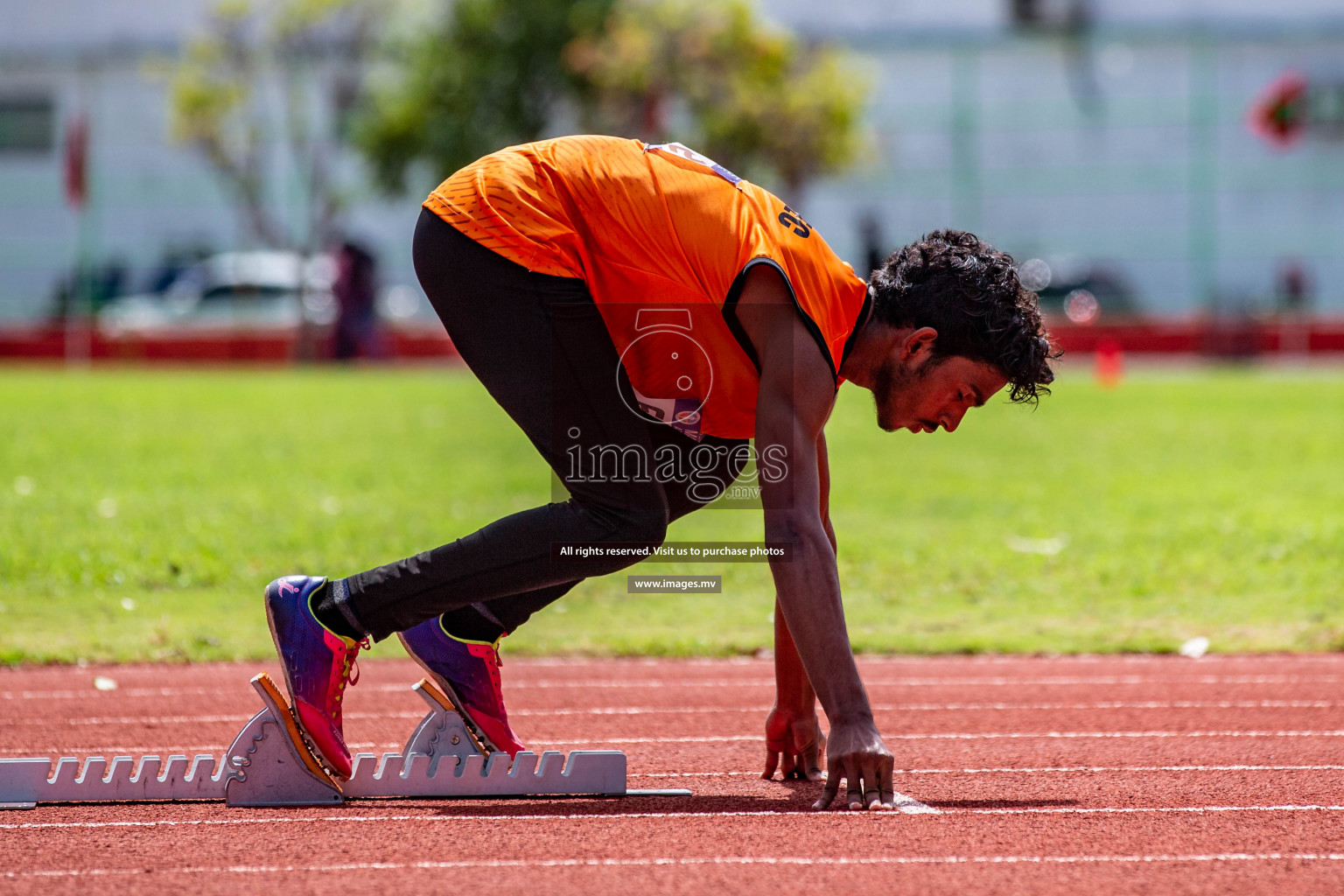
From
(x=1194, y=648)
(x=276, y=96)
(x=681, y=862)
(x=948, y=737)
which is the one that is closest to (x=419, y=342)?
(x=276, y=96)

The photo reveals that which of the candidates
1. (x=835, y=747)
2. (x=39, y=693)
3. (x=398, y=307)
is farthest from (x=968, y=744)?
(x=398, y=307)

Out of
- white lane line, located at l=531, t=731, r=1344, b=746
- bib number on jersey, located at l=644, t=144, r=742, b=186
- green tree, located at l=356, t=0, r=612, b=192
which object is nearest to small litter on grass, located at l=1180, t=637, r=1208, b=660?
white lane line, located at l=531, t=731, r=1344, b=746

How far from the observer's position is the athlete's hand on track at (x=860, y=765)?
374 centimetres

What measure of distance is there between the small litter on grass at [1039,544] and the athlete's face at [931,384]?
17.5ft

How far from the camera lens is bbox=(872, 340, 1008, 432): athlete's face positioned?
3943 millimetres

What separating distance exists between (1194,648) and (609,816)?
369 cm

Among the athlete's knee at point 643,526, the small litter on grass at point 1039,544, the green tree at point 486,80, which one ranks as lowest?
the small litter on grass at point 1039,544

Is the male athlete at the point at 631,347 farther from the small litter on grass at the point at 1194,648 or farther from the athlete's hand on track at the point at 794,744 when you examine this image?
the small litter on grass at the point at 1194,648

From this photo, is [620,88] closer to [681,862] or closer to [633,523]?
[633,523]

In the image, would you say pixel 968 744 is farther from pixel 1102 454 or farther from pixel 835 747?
pixel 1102 454

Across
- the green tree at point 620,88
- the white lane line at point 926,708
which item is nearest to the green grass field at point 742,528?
the white lane line at point 926,708

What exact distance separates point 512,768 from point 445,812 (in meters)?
0.27

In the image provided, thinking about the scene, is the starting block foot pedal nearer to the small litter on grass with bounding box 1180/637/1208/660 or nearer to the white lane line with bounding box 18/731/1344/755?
the white lane line with bounding box 18/731/1344/755

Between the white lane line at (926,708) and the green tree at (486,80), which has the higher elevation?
the green tree at (486,80)
